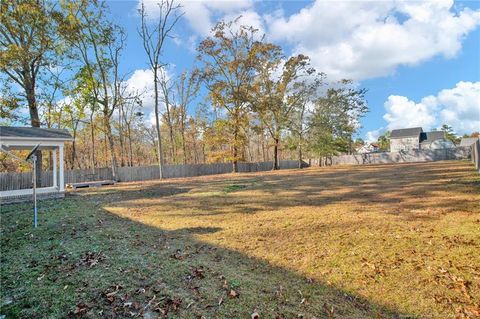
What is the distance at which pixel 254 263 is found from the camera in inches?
152

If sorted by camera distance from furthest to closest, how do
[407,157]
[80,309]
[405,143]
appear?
[405,143], [407,157], [80,309]

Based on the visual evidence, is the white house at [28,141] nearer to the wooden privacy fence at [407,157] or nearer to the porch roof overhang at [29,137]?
the porch roof overhang at [29,137]

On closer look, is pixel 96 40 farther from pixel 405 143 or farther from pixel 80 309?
pixel 405 143

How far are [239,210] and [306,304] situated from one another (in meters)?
4.58

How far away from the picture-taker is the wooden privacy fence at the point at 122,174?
1608 centimetres

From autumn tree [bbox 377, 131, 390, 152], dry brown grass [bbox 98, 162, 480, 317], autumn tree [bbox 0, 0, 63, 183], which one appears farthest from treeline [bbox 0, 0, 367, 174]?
autumn tree [bbox 377, 131, 390, 152]

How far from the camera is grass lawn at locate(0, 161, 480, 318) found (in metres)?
2.67

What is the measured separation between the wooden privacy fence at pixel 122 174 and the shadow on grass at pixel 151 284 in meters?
14.3

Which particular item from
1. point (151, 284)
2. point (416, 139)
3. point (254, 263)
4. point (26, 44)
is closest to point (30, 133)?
point (26, 44)

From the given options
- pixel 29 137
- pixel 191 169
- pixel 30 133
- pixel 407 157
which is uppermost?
pixel 30 133

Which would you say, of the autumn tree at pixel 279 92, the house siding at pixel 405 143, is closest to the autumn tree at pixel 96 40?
the autumn tree at pixel 279 92

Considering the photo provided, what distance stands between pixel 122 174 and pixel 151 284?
21.1m

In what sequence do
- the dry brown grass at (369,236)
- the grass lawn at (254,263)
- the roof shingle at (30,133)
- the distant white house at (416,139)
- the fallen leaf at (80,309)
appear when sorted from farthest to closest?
the distant white house at (416,139), the roof shingle at (30,133), the dry brown grass at (369,236), the grass lawn at (254,263), the fallen leaf at (80,309)

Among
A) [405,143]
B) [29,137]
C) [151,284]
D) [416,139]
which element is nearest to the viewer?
[151,284]
